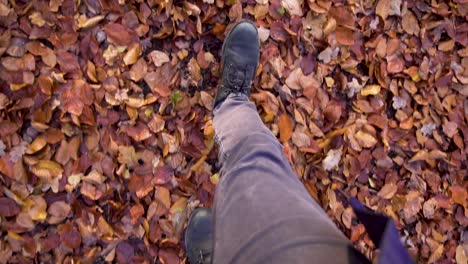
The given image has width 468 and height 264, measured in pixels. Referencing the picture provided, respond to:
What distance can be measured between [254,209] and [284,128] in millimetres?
668

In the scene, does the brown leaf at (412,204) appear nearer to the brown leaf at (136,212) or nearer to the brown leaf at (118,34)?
the brown leaf at (136,212)

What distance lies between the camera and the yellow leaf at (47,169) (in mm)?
1282

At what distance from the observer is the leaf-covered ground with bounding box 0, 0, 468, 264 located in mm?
1292

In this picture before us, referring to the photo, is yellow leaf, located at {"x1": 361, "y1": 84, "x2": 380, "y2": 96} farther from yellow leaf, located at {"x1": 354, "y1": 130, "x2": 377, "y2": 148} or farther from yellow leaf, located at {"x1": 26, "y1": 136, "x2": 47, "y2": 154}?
yellow leaf, located at {"x1": 26, "y1": 136, "x2": 47, "y2": 154}

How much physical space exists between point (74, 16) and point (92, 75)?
0.21 metres

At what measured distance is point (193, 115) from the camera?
1409mm

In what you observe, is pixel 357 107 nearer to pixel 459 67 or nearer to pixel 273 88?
pixel 273 88

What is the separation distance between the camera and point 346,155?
4.94 feet

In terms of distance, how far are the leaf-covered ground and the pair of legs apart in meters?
0.12

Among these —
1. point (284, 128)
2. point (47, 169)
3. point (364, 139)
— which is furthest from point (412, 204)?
point (47, 169)

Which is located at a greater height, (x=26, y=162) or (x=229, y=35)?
(x=229, y=35)

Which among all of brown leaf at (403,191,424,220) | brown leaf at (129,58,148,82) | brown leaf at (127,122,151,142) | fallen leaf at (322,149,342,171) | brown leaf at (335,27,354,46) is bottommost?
brown leaf at (403,191,424,220)

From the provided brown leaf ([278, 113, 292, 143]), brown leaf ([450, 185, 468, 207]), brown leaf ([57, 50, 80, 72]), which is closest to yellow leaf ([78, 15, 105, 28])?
brown leaf ([57, 50, 80, 72])

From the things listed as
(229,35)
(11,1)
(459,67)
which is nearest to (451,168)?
(459,67)
